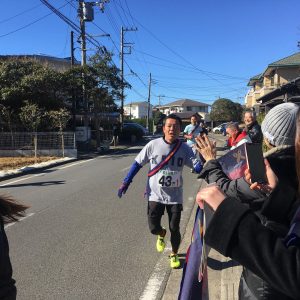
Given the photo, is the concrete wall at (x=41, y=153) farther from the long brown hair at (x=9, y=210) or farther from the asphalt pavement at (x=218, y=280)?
the long brown hair at (x=9, y=210)

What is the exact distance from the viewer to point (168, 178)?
17.5 ft

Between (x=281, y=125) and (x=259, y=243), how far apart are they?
0.75 m

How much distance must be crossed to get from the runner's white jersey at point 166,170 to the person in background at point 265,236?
3.61 m

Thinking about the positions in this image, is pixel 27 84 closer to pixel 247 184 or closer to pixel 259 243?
pixel 247 184

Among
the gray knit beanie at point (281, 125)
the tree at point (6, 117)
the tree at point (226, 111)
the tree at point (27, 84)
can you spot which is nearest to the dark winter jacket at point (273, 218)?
the gray knit beanie at point (281, 125)

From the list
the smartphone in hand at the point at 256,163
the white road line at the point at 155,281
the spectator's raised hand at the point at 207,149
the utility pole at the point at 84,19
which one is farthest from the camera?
the utility pole at the point at 84,19

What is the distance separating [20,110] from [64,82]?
3.13 m

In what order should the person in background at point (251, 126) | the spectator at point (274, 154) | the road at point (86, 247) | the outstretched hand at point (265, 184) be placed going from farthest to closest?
the person in background at point (251, 126) → the road at point (86, 247) → the outstretched hand at point (265, 184) → the spectator at point (274, 154)

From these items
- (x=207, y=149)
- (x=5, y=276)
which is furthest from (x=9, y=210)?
(x=207, y=149)

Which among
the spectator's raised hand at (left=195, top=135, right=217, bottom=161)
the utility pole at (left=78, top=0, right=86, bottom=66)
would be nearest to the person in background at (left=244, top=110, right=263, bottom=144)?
the spectator's raised hand at (left=195, top=135, right=217, bottom=161)

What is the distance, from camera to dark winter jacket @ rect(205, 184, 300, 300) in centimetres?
137

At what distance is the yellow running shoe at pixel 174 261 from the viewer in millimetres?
5250

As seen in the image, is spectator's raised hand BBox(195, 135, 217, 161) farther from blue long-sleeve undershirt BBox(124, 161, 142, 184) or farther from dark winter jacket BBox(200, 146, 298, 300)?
blue long-sleeve undershirt BBox(124, 161, 142, 184)

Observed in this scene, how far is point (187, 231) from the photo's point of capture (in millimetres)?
6914
